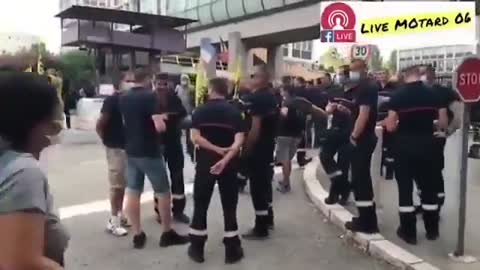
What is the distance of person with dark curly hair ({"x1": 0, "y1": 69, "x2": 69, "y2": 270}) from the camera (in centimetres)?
185

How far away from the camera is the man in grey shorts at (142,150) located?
5.88 meters

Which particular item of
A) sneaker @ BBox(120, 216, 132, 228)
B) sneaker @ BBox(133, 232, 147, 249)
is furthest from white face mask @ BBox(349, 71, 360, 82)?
sneaker @ BBox(120, 216, 132, 228)

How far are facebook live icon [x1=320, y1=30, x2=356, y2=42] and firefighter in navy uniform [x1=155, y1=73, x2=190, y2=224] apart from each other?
848 centimetres

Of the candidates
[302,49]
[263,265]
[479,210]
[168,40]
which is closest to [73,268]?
[263,265]

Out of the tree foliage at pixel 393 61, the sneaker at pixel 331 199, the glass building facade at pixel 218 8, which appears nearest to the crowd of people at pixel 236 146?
the sneaker at pixel 331 199

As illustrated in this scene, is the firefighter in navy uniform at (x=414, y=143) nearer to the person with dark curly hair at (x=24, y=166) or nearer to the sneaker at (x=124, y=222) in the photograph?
the sneaker at (x=124, y=222)

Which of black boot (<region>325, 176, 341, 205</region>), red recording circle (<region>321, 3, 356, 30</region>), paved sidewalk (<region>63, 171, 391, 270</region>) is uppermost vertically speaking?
red recording circle (<region>321, 3, 356, 30</region>)

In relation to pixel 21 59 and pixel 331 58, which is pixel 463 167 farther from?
pixel 331 58

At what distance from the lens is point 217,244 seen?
621cm

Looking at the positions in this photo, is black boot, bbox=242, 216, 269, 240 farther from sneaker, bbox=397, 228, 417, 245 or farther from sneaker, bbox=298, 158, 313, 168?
sneaker, bbox=298, 158, 313, 168

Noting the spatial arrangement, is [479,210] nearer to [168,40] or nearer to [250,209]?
[250,209]

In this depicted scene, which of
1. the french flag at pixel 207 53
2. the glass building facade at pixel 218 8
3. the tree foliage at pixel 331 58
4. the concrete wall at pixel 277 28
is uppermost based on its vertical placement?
the glass building facade at pixel 218 8

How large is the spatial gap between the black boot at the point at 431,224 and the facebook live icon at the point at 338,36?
8765 millimetres

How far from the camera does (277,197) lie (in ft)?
28.5
